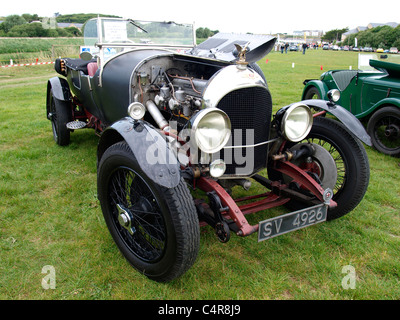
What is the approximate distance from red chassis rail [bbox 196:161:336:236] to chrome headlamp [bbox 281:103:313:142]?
30 cm

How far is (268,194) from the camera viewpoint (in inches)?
119

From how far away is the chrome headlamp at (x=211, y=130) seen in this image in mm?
2119

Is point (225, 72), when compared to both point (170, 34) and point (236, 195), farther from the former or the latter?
point (170, 34)

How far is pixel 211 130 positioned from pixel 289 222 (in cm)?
85

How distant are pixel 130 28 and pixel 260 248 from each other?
3182 mm

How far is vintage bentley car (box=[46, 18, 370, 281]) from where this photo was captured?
6.78 feet

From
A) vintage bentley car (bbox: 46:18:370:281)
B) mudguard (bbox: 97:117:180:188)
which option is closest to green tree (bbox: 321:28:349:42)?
vintage bentley car (bbox: 46:18:370:281)

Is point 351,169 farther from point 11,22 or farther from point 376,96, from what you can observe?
point 11,22

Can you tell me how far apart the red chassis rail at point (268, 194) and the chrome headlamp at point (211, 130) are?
30cm

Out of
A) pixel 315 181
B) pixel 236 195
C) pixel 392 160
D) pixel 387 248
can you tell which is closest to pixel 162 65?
pixel 236 195

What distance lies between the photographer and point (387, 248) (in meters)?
2.68

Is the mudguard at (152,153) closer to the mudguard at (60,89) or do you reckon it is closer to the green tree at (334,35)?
the mudguard at (60,89)

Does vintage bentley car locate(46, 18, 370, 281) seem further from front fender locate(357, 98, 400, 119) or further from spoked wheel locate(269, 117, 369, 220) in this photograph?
front fender locate(357, 98, 400, 119)

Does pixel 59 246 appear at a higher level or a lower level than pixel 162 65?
lower
